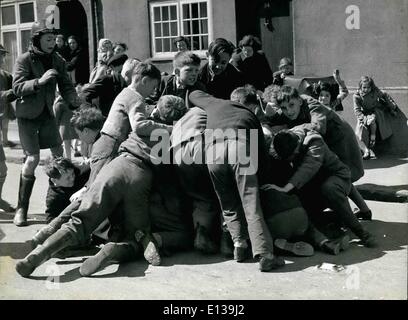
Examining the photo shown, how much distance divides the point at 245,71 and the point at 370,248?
376cm

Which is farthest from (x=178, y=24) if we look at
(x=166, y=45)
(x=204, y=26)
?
(x=204, y=26)

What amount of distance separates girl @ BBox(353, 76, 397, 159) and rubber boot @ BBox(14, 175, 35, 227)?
5.66 metres

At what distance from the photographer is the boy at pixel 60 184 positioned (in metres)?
6.37

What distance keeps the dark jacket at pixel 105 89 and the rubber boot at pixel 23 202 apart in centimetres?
135

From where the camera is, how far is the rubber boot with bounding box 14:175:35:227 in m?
7.22

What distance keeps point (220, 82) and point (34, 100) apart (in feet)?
6.98

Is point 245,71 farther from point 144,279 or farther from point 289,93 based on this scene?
point 144,279

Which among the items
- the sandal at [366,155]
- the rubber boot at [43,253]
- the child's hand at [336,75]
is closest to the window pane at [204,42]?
the child's hand at [336,75]

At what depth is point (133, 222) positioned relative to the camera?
19.0 ft

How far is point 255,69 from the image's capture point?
9117 mm

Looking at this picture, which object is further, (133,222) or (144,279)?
(133,222)

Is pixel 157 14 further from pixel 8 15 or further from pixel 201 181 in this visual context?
pixel 201 181
